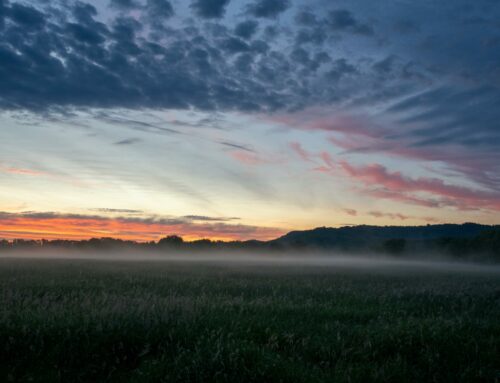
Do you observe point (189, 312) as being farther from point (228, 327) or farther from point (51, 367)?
point (51, 367)

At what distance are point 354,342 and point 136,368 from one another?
4049 mm

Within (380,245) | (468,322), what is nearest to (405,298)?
(468,322)

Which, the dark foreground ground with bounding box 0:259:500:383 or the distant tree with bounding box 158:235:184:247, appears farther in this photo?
the distant tree with bounding box 158:235:184:247

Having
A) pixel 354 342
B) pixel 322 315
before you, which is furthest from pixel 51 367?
pixel 322 315

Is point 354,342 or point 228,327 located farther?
point 228,327

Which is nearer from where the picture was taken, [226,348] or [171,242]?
[226,348]

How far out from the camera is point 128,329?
762cm

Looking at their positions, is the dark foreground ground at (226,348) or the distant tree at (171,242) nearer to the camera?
the dark foreground ground at (226,348)

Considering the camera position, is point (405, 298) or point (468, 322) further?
point (405, 298)

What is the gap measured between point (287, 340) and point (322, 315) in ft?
12.2

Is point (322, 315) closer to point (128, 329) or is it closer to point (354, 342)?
point (354, 342)

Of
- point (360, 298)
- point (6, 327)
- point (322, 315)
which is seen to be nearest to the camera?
point (6, 327)

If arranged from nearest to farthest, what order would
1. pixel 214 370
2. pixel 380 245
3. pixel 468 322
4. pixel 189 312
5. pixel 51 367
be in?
1. pixel 214 370
2. pixel 51 367
3. pixel 189 312
4. pixel 468 322
5. pixel 380 245

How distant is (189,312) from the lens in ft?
30.9
